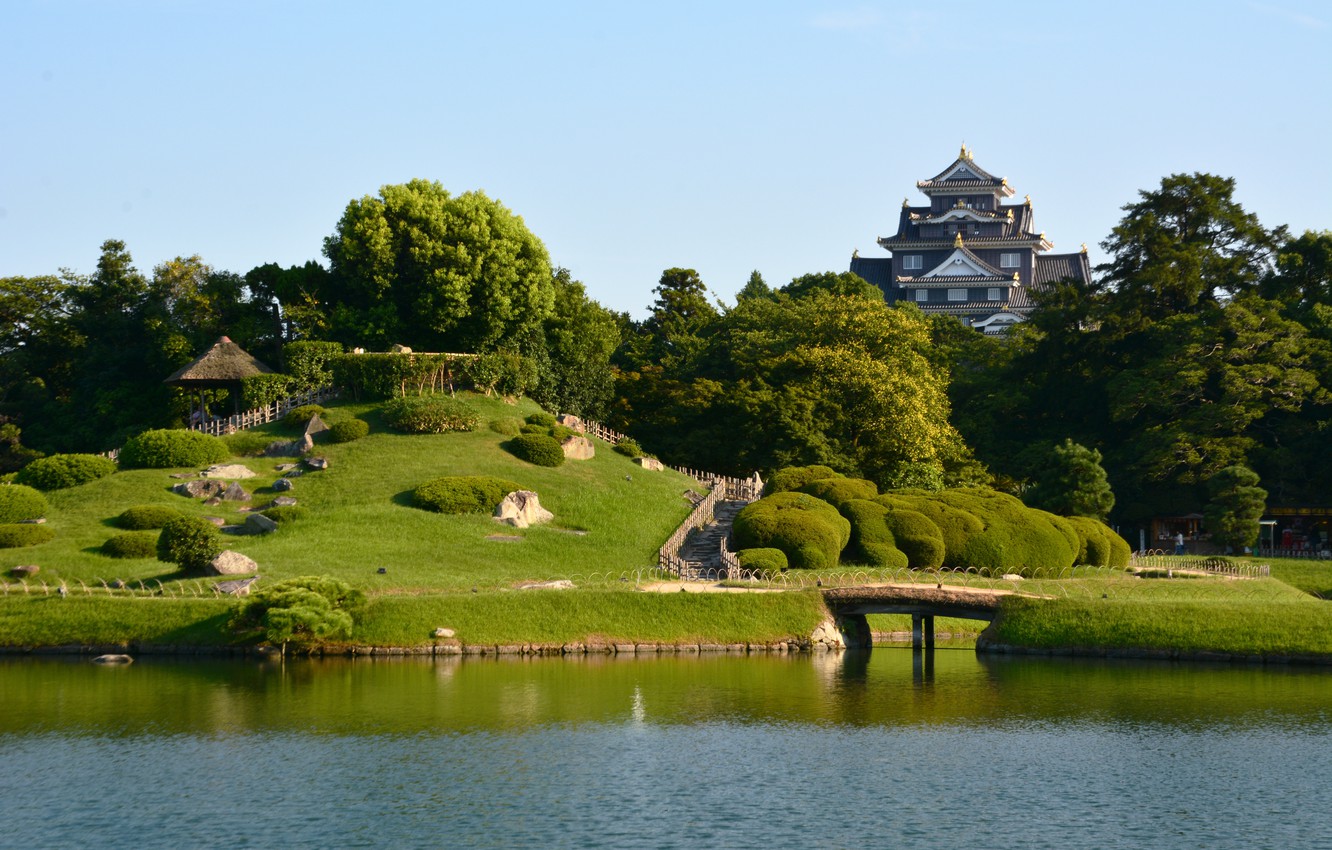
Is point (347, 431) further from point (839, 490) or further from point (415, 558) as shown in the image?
point (839, 490)

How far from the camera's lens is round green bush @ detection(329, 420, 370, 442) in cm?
6988

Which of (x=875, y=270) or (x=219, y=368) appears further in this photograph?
(x=875, y=270)

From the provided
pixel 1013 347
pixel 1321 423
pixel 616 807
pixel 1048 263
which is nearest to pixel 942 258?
pixel 1048 263

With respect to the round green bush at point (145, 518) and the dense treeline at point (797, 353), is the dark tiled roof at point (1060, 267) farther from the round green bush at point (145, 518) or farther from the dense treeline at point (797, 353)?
the round green bush at point (145, 518)

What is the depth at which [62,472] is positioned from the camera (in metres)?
62.3

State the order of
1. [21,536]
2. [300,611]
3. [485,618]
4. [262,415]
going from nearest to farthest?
[300,611], [485,618], [21,536], [262,415]

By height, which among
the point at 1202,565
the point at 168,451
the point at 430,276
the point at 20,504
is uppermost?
the point at 430,276

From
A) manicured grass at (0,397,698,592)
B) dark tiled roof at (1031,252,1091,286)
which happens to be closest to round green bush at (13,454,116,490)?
manicured grass at (0,397,698,592)

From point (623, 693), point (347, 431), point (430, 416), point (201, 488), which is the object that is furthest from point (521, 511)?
point (623, 693)

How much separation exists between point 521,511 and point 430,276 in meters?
20.3

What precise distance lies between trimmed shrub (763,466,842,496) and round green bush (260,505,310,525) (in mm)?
21036

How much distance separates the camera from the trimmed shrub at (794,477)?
65.6 metres

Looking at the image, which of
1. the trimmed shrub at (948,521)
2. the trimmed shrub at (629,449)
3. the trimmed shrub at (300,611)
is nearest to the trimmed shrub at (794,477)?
the trimmed shrub at (948,521)

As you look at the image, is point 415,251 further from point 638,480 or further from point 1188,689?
point 1188,689
